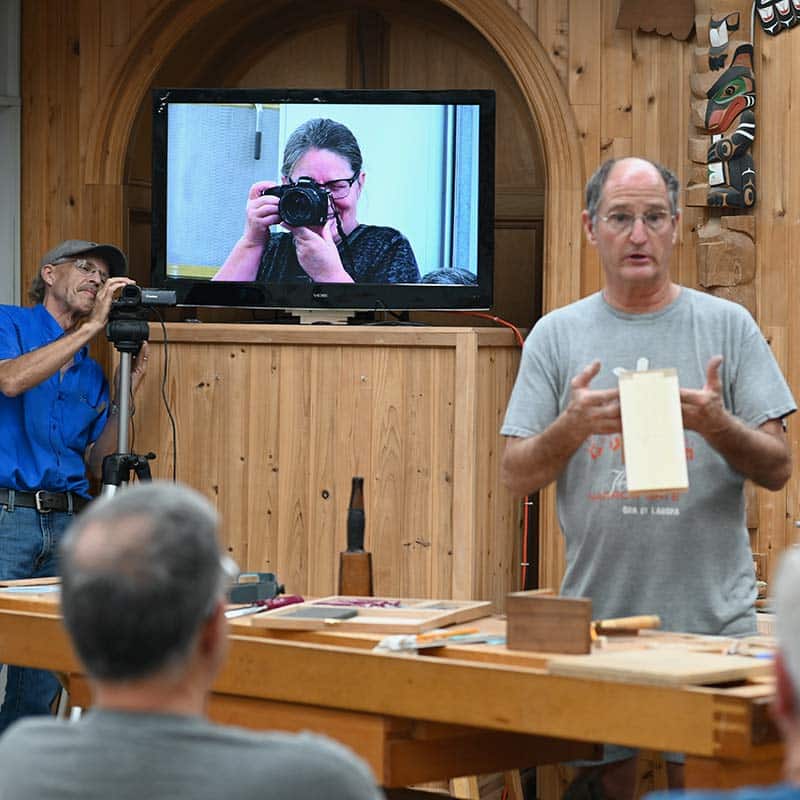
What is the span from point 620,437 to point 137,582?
1539 millimetres

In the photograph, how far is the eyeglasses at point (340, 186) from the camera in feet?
16.5

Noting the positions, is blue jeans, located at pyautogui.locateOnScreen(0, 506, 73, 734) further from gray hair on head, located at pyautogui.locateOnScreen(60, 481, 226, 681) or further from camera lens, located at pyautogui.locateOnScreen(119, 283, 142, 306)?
gray hair on head, located at pyautogui.locateOnScreen(60, 481, 226, 681)

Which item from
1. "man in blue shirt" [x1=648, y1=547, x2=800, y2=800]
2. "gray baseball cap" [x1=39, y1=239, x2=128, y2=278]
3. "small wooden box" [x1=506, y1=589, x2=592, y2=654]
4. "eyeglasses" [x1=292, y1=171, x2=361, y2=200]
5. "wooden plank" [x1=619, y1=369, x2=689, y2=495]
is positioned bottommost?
"small wooden box" [x1=506, y1=589, x2=592, y2=654]

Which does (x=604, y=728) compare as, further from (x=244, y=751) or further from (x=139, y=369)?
(x=139, y=369)

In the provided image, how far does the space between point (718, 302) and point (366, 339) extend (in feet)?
6.46

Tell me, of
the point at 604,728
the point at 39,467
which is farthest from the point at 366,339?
the point at 604,728

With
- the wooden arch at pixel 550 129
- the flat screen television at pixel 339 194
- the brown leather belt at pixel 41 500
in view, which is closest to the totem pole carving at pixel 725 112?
the wooden arch at pixel 550 129

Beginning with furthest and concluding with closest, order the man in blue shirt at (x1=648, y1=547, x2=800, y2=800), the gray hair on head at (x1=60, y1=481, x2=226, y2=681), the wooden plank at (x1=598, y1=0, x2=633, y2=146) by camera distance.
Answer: the wooden plank at (x1=598, y1=0, x2=633, y2=146) → the gray hair on head at (x1=60, y1=481, x2=226, y2=681) → the man in blue shirt at (x1=648, y1=547, x2=800, y2=800)

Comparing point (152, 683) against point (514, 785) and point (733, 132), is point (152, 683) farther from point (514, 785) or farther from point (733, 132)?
point (733, 132)

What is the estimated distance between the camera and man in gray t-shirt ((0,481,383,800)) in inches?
62.0

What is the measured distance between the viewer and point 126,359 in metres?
4.73

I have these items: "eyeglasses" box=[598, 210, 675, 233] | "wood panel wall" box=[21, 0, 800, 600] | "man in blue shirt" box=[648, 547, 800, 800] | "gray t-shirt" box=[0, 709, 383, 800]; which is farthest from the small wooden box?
"wood panel wall" box=[21, 0, 800, 600]

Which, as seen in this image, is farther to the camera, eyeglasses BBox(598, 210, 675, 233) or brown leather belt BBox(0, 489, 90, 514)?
brown leather belt BBox(0, 489, 90, 514)

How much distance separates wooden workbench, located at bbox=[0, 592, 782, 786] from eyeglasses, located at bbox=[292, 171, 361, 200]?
221 cm
